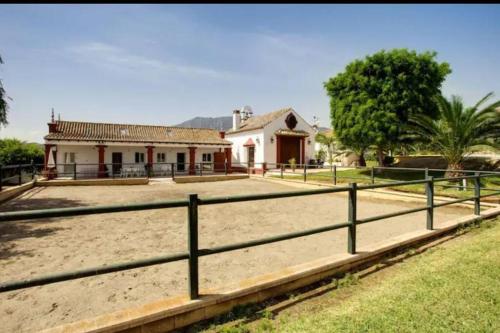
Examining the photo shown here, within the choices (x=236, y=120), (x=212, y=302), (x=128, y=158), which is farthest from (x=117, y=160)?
(x=212, y=302)

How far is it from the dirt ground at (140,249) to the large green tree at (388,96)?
723 cm

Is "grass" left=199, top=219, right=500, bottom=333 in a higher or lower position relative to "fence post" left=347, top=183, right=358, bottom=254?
lower

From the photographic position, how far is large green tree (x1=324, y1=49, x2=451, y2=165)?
15.6m

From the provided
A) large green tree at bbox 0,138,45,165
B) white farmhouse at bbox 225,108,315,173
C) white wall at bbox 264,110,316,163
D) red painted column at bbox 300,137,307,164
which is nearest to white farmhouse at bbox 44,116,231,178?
white farmhouse at bbox 225,108,315,173

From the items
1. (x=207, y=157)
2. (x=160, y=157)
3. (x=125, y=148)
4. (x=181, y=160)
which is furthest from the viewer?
(x=207, y=157)

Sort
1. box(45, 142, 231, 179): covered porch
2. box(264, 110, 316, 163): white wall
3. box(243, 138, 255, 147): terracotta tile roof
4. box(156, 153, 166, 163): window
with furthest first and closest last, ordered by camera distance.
A: box(243, 138, 255, 147): terracotta tile roof → box(264, 110, 316, 163): white wall → box(156, 153, 166, 163): window → box(45, 142, 231, 179): covered porch

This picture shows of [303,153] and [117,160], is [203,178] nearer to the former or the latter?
[117,160]

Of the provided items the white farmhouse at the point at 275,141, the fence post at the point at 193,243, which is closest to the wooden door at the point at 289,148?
the white farmhouse at the point at 275,141

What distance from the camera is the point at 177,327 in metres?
2.58

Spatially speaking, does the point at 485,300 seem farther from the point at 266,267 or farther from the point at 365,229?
the point at 365,229

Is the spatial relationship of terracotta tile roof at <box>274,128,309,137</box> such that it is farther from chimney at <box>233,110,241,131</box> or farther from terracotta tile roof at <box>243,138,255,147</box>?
chimney at <box>233,110,241,131</box>

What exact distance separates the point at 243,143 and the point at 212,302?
25.3 meters

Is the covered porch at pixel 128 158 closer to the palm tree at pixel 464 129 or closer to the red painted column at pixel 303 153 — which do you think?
the red painted column at pixel 303 153

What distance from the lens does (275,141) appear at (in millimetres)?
25516
